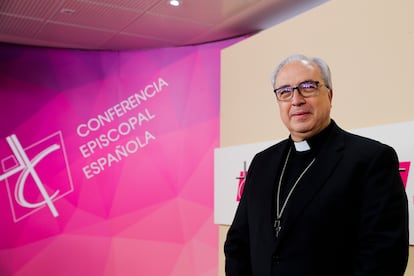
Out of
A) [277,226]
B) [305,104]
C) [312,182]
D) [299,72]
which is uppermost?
[299,72]

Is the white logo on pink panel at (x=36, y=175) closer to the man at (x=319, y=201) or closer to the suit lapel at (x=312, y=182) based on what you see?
the man at (x=319, y=201)

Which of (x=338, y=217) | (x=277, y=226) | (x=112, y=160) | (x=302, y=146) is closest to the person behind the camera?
(x=338, y=217)

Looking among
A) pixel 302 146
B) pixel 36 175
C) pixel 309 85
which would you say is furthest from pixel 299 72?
pixel 36 175

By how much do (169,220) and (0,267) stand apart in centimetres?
180

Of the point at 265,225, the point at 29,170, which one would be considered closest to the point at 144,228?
the point at 29,170

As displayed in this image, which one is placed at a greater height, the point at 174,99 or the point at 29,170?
the point at 174,99

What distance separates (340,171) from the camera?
5.27 feet

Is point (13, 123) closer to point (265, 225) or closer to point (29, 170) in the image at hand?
point (29, 170)

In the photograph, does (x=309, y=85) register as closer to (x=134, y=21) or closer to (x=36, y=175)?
(x=134, y=21)

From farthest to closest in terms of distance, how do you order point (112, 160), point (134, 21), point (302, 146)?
point (112, 160) < point (134, 21) < point (302, 146)

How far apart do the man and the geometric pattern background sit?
9.91ft

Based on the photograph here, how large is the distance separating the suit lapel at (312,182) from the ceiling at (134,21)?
2621 millimetres

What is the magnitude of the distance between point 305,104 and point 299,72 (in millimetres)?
122

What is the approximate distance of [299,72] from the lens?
1729mm
